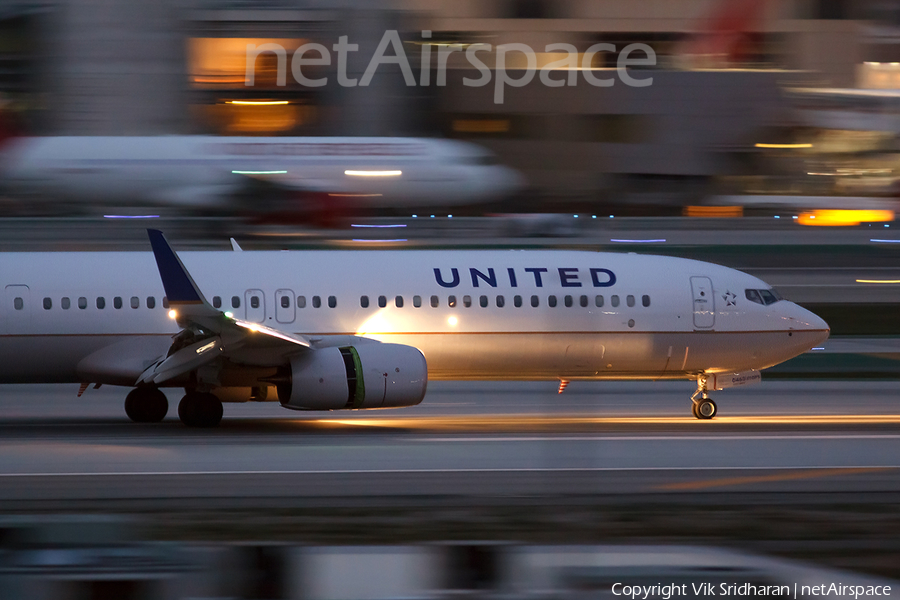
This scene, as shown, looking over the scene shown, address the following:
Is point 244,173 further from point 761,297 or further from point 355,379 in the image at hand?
point 355,379

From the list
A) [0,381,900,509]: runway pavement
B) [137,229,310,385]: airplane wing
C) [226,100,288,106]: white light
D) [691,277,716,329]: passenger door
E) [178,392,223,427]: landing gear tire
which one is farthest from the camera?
[226,100,288,106]: white light

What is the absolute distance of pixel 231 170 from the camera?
141 ft

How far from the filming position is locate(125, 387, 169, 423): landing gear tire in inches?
745

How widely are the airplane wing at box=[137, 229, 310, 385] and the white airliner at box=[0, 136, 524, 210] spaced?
2427 cm

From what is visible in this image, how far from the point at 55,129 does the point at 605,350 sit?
1586 inches

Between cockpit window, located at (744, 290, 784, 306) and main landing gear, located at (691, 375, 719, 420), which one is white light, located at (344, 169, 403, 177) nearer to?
cockpit window, located at (744, 290, 784, 306)

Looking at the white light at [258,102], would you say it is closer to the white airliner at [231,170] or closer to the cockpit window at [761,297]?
the white airliner at [231,170]

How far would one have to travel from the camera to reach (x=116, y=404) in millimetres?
22219

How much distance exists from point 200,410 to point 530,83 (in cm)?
4490

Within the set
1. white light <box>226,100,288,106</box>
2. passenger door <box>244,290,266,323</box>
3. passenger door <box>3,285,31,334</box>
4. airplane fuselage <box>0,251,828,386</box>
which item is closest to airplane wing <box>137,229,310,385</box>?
airplane fuselage <box>0,251,828,386</box>

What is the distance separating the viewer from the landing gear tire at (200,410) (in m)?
17.9

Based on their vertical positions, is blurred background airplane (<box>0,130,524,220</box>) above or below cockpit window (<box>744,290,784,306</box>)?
above

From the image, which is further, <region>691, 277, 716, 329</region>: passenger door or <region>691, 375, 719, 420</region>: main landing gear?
<region>691, 277, 716, 329</region>: passenger door

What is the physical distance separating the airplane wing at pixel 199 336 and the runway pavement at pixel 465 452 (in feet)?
3.48
